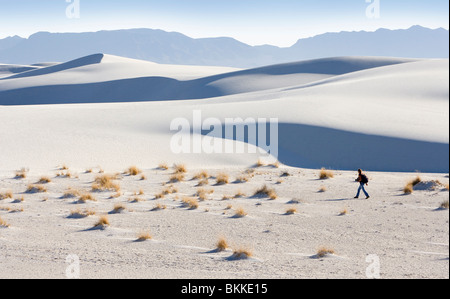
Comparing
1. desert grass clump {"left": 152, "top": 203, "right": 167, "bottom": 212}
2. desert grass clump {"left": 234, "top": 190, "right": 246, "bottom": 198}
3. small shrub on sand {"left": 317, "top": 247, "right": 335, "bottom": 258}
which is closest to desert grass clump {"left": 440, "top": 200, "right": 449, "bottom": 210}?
small shrub on sand {"left": 317, "top": 247, "right": 335, "bottom": 258}

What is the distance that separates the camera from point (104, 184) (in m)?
15.4

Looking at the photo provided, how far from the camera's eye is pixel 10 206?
12.7 metres

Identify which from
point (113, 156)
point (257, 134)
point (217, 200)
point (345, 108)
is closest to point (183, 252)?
point (217, 200)

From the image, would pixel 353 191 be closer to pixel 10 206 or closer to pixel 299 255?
pixel 299 255

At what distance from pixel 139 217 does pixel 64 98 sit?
74937 millimetres

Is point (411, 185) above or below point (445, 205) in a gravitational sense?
above

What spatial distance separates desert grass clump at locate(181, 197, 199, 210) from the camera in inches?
495

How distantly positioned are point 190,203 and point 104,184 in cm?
391

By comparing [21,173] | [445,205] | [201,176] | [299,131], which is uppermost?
[299,131]

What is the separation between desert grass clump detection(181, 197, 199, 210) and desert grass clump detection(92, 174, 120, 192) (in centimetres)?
257

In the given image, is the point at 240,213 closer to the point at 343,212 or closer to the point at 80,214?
the point at 343,212

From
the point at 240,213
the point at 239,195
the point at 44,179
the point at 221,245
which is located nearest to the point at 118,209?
the point at 240,213

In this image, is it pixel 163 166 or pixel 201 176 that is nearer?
pixel 201 176

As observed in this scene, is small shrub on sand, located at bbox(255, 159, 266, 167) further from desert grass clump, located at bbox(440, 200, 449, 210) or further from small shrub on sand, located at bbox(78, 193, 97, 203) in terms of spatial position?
desert grass clump, located at bbox(440, 200, 449, 210)
